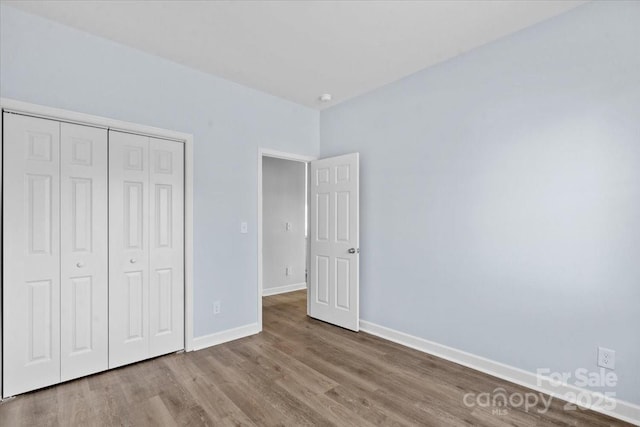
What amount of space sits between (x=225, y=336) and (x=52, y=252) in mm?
1690

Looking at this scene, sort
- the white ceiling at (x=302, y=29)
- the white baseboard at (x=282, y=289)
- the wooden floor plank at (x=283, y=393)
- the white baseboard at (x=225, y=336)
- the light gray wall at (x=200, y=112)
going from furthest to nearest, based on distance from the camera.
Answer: the white baseboard at (x=282, y=289) → the white baseboard at (x=225, y=336) → the light gray wall at (x=200, y=112) → the white ceiling at (x=302, y=29) → the wooden floor plank at (x=283, y=393)

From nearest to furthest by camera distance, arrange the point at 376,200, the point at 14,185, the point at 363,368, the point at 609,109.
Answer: the point at 609,109
the point at 14,185
the point at 363,368
the point at 376,200

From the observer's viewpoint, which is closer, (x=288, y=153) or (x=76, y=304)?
(x=76, y=304)

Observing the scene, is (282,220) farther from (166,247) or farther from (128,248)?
(128,248)

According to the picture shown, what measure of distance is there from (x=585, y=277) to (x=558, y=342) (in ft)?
1.68

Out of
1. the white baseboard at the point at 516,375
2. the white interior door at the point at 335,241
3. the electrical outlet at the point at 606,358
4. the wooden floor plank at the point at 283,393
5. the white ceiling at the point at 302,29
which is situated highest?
the white ceiling at the point at 302,29

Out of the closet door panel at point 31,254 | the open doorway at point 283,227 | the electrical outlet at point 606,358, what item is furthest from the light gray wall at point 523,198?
the closet door panel at point 31,254

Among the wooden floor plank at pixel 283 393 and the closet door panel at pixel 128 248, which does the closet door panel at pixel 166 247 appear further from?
the wooden floor plank at pixel 283 393

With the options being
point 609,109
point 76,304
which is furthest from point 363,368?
point 609,109

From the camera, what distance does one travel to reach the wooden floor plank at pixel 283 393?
2.01m

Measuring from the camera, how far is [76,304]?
2.49 metres

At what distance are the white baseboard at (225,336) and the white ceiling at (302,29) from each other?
2.65m

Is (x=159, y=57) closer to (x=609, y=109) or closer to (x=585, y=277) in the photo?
(x=609, y=109)

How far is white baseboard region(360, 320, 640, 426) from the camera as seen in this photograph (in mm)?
2033
